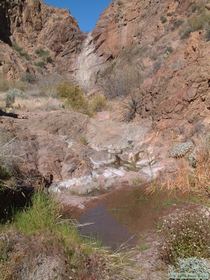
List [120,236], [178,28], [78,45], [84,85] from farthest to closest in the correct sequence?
[78,45], [84,85], [178,28], [120,236]

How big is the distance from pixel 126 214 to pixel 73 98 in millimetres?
14752

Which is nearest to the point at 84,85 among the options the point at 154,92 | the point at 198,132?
the point at 154,92

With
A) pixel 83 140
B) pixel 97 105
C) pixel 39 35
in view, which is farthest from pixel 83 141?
pixel 39 35

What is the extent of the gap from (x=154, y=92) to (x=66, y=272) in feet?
44.2

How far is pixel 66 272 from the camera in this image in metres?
5.43

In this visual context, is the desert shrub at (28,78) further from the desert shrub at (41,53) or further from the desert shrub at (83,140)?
the desert shrub at (83,140)

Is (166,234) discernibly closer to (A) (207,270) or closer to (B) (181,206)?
(A) (207,270)

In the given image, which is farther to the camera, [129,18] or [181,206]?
[129,18]

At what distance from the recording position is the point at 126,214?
953 centimetres

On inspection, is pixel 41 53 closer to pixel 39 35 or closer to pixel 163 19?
pixel 39 35

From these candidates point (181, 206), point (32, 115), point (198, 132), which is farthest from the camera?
point (32, 115)

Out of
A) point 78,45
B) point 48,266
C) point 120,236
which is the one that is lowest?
point 120,236

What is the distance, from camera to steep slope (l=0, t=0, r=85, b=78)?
1501 inches

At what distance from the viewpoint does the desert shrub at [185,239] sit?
607cm
